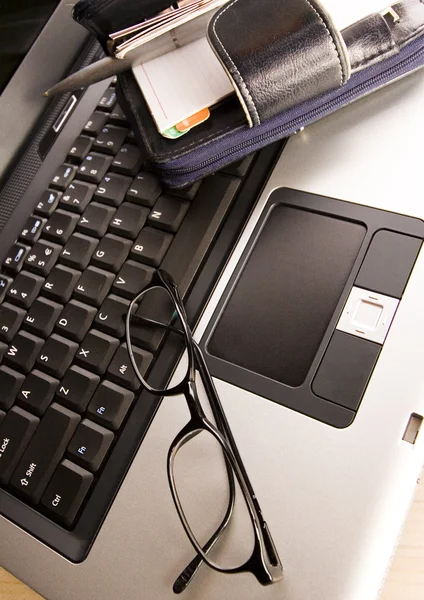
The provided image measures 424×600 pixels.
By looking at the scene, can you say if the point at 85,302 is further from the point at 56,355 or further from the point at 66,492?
the point at 66,492

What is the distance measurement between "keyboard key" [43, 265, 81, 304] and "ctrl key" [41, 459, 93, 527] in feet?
0.46

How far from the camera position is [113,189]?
50cm

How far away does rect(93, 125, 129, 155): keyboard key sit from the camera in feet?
1.71

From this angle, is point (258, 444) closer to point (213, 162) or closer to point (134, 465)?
point (134, 465)

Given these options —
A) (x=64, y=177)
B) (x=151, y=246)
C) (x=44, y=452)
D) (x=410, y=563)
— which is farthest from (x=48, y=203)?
(x=410, y=563)

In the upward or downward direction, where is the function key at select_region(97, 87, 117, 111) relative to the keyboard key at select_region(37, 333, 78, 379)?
upward

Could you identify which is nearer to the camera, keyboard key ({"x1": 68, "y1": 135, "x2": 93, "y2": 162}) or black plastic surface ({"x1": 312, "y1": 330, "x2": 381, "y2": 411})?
black plastic surface ({"x1": 312, "y1": 330, "x2": 381, "y2": 411})

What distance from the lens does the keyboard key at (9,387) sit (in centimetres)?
47

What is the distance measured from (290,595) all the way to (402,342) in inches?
7.4

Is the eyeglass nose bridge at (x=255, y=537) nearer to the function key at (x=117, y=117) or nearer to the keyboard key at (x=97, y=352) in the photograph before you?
the keyboard key at (x=97, y=352)

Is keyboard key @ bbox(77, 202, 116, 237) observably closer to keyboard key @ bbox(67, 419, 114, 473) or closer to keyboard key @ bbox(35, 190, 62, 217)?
keyboard key @ bbox(35, 190, 62, 217)

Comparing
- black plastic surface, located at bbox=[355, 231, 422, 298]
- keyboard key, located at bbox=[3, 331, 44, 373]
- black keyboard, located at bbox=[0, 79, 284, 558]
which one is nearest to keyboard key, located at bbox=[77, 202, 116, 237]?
black keyboard, located at bbox=[0, 79, 284, 558]

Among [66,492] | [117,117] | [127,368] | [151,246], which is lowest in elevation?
[66,492]

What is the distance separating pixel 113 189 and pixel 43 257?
90 mm
